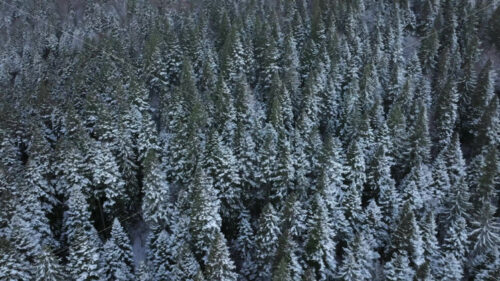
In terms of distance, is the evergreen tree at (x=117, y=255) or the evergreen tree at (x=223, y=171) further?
the evergreen tree at (x=223, y=171)

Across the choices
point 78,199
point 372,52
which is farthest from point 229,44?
point 78,199

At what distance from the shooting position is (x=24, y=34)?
336ft

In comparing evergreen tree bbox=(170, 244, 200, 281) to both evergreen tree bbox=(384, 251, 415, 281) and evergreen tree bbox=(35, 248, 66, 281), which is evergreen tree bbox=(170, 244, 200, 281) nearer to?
evergreen tree bbox=(35, 248, 66, 281)

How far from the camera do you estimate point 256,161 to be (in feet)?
146

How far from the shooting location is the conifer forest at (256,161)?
3447 centimetres

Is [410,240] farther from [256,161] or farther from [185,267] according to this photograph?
[185,267]

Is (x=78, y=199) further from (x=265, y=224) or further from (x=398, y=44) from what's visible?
(x=398, y=44)

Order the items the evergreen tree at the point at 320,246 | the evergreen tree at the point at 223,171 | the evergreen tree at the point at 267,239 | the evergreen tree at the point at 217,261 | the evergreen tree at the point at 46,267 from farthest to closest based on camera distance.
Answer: the evergreen tree at the point at 223,171 → the evergreen tree at the point at 267,239 → the evergreen tree at the point at 320,246 → the evergreen tree at the point at 217,261 → the evergreen tree at the point at 46,267

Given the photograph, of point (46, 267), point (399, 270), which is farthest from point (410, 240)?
point (46, 267)

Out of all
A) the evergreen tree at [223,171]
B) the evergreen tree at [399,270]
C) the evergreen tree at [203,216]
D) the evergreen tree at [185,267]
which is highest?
the evergreen tree at [223,171]

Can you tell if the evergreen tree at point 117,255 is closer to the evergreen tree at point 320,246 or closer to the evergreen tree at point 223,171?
the evergreen tree at point 223,171

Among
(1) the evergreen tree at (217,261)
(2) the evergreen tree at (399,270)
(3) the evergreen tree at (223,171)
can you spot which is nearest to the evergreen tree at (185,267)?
(1) the evergreen tree at (217,261)

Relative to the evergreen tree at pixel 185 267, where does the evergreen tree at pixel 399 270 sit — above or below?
below

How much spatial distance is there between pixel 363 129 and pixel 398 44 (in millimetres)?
29522
